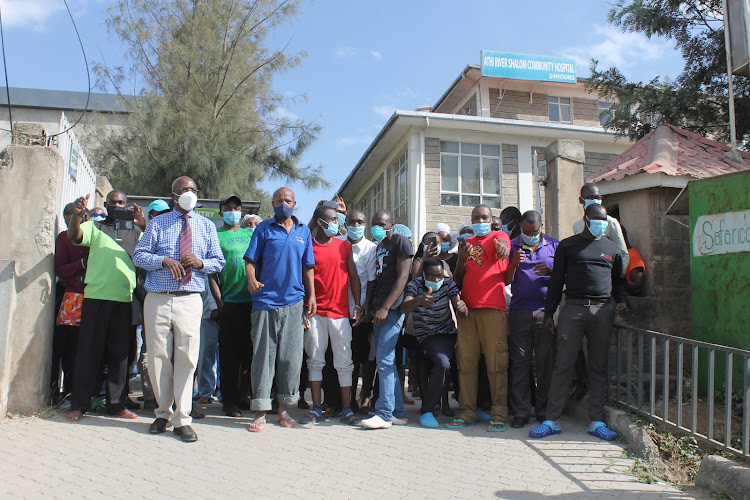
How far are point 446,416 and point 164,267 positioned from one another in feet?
10.2

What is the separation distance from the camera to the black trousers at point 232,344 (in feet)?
18.7

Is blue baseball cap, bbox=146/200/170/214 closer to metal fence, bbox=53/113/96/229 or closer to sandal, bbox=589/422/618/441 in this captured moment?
metal fence, bbox=53/113/96/229

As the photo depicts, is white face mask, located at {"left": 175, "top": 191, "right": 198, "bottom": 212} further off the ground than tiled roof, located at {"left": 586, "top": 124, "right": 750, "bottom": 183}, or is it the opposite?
tiled roof, located at {"left": 586, "top": 124, "right": 750, "bottom": 183}

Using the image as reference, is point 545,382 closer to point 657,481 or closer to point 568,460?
point 568,460

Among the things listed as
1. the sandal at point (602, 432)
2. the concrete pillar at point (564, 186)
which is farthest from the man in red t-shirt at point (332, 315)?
the concrete pillar at point (564, 186)

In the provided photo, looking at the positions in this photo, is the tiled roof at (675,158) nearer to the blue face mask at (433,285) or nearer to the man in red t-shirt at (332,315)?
the blue face mask at (433,285)

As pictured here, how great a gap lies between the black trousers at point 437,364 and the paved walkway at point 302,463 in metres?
0.39

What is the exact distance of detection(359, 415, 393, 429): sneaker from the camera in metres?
5.33

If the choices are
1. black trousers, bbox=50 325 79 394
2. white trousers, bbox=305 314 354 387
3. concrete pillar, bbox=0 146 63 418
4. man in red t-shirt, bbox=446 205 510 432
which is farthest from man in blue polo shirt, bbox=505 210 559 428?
concrete pillar, bbox=0 146 63 418

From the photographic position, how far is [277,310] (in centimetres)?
527

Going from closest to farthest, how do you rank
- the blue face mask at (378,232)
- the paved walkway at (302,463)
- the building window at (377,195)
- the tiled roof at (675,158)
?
the paved walkway at (302,463) < the blue face mask at (378,232) < the tiled roof at (675,158) < the building window at (377,195)

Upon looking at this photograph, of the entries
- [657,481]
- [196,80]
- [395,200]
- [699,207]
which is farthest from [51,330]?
[395,200]

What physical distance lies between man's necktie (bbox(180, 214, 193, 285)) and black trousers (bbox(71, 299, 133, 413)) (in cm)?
95

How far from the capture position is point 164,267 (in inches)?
193
